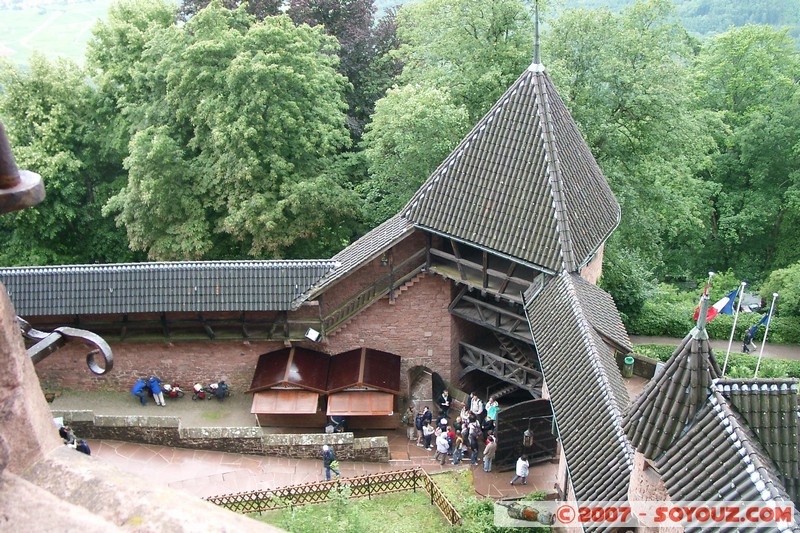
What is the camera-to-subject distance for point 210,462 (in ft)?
66.4

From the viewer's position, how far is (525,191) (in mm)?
18188

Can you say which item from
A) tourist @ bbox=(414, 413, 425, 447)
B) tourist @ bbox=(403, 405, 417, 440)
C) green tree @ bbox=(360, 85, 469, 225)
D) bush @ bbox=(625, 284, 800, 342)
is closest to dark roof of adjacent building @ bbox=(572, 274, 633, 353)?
tourist @ bbox=(414, 413, 425, 447)

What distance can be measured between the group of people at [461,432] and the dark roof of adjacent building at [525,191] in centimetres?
443

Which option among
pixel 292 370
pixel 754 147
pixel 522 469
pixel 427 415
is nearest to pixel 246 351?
pixel 292 370

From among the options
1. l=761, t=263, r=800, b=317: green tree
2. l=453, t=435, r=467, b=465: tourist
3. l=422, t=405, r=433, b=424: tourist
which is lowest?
l=453, t=435, r=467, b=465: tourist

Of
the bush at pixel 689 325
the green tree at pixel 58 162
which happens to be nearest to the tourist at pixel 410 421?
the bush at pixel 689 325

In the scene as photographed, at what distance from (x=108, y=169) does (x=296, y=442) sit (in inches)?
587

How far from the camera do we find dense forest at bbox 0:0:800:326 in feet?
80.9

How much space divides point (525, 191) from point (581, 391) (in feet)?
17.7

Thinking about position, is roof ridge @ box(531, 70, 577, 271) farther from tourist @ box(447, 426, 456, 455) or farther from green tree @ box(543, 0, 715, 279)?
green tree @ box(543, 0, 715, 279)

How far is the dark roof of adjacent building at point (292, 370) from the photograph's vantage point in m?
21.0

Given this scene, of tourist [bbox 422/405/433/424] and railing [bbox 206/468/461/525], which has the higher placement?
tourist [bbox 422/405/433/424]

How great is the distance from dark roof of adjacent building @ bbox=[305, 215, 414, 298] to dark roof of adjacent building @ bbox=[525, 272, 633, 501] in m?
3.86

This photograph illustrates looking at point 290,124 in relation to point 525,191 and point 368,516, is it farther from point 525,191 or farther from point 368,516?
point 368,516
